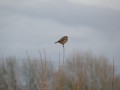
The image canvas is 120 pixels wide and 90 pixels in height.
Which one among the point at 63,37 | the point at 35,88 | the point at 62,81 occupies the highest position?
the point at 63,37

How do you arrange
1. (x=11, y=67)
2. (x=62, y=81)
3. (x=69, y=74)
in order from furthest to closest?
1. (x=11, y=67)
2. (x=69, y=74)
3. (x=62, y=81)

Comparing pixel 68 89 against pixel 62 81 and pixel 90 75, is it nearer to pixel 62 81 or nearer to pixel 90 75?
pixel 90 75

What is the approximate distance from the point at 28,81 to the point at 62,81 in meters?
24.2

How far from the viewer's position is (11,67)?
27922 millimetres

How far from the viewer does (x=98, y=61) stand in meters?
26.8

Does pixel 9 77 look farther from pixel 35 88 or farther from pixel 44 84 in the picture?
pixel 44 84

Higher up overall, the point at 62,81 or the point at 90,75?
the point at 62,81

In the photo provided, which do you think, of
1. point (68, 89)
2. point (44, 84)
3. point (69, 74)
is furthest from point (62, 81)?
point (69, 74)

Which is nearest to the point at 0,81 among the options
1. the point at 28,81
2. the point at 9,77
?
A: the point at 9,77

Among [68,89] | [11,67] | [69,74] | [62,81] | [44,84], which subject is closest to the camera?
[44,84]

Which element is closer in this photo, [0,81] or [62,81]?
[62,81]

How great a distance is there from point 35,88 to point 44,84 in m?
24.2

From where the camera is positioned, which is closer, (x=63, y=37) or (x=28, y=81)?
(x=63, y=37)

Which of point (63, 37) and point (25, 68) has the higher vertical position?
point (63, 37)
